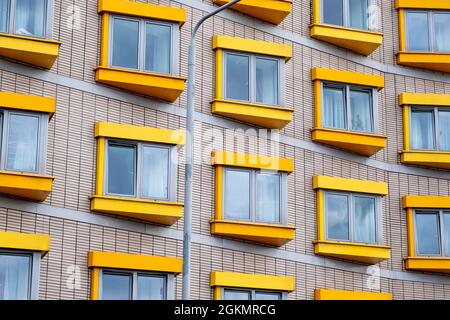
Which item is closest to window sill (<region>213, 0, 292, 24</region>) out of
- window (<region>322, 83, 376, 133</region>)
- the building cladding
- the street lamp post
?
the building cladding

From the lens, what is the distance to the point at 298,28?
113 ft

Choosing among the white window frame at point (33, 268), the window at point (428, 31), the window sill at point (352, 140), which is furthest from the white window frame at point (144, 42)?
the window at point (428, 31)

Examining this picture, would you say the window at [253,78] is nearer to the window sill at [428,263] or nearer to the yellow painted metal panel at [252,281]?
the yellow painted metal panel at [252,281]

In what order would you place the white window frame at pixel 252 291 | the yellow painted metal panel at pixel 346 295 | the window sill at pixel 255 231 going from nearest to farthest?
the white window frame at pixel 252 291 → the window sill at pixel 255 231 → the yellow painted metal panel at pixel 346 295

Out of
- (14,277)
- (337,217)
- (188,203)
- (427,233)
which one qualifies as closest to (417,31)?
(427,233)

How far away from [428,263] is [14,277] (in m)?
13.7

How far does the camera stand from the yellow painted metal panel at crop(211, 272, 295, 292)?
3050 cm

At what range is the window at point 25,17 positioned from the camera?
28672 mm

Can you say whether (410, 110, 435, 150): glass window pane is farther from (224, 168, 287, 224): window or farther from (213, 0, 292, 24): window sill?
(213, 0, 292, 24): window sill

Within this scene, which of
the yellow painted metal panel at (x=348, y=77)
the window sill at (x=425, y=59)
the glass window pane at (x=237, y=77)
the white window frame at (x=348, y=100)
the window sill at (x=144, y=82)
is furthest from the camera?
the window sill at (x=425, y=59)

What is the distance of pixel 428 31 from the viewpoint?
36625mm

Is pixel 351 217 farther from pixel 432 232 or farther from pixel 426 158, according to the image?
pixel 426 158

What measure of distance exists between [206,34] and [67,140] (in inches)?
236

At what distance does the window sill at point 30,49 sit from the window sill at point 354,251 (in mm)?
10061
